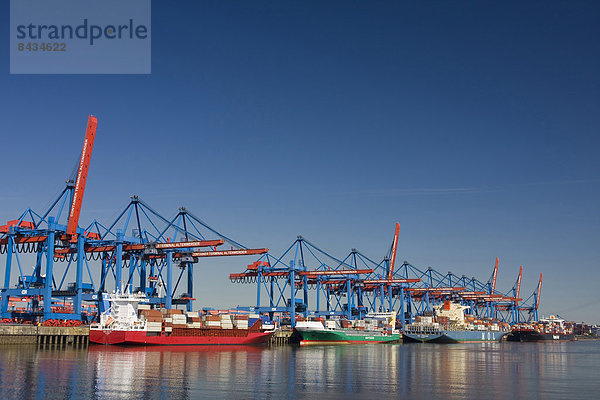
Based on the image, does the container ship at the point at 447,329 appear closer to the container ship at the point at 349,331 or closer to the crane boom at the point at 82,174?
the container ship at the point at 349,331

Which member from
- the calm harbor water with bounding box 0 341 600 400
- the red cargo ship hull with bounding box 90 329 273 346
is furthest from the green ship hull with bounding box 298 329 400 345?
the calm harbor water with bounding box 0 341 600 400

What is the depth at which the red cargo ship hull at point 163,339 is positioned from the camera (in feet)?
208

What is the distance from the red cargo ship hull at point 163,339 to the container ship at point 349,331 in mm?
10061

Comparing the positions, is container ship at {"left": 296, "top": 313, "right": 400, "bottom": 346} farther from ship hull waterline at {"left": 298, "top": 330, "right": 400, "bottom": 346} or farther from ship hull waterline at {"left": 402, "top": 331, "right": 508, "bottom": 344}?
ship hull waterline at {"left": 402, "top": 331, "right": 508, "bottom": 344}

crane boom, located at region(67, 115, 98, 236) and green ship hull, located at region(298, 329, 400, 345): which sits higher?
crane boom, located at region(67, 115, 98, 236)

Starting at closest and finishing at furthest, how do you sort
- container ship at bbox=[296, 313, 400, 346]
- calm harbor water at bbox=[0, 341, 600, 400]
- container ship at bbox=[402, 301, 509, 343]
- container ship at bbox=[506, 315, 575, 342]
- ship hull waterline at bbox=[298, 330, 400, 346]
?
calm harbor water at bbox=[0, 341, 600, 400], ship hull waterline at bbox=[298, 330, 400, 346], container ship at bbox=[296, 313, 400, 346], container ship at bbox=[402, 301, 509, 343], container ship at bbox=[506, 315, 575, 342]

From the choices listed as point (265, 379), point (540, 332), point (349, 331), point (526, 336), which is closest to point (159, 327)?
point (265, 379)

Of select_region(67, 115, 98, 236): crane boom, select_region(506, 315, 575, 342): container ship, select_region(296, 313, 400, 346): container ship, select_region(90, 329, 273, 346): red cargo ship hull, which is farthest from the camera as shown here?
select_region(506, 315, 575, 342): container ship

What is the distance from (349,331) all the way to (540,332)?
94347 mm

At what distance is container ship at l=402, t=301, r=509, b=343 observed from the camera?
355ft

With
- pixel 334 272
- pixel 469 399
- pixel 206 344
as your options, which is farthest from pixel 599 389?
pixel 334 272

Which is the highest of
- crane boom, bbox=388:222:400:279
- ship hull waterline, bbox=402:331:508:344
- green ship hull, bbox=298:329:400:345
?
crane boom, bbox=388:222:400:279

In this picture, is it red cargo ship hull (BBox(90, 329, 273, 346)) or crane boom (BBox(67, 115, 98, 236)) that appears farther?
crane boom (BBox(67, 115, 98, 236))

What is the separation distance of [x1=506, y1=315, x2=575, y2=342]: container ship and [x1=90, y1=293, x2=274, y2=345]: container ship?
309ft
